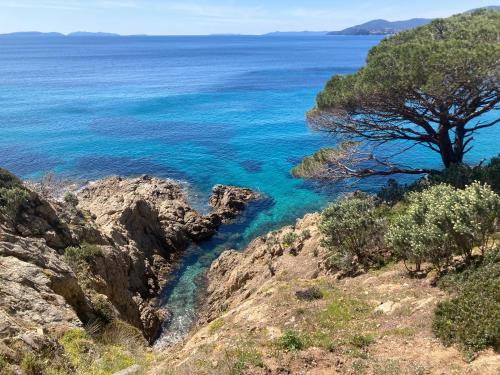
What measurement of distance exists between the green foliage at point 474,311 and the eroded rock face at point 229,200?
82.4ft

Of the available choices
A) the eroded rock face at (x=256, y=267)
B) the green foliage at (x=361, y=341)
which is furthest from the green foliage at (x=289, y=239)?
the green foliage at (x=361, y=341)

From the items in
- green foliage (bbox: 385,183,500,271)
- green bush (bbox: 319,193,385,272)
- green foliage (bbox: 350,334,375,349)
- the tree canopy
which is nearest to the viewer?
green foliage (bbox: 350,334,375,349)

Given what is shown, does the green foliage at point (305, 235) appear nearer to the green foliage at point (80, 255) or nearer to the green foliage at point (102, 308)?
the green foliage at point (80, 255)

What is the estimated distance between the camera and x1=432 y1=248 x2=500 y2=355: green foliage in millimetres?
10555

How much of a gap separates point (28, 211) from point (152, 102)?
6597 centimetres

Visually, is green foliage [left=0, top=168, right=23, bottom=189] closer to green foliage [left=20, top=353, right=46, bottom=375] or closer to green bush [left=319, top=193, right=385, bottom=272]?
green foliage [left=20, top=353, right=46, bottom=375]

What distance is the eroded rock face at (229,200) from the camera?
37594mm

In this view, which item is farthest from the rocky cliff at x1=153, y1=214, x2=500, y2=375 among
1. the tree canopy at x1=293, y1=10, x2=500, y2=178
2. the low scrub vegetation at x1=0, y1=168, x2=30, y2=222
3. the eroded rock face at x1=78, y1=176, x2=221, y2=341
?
the low scrub vegetation at x1=0, y1=168, x2=30, y2=222

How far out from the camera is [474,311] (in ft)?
37.6

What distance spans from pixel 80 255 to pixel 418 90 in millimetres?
20112

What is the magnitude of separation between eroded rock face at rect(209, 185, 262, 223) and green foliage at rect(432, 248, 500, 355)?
25.1 metres

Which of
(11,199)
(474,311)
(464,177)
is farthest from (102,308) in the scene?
(464,177)

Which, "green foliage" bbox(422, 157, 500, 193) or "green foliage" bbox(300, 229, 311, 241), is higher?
"green foliage" bbox(422, 157, 500, 193)

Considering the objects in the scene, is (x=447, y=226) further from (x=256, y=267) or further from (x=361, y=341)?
(x=256, y=267)
